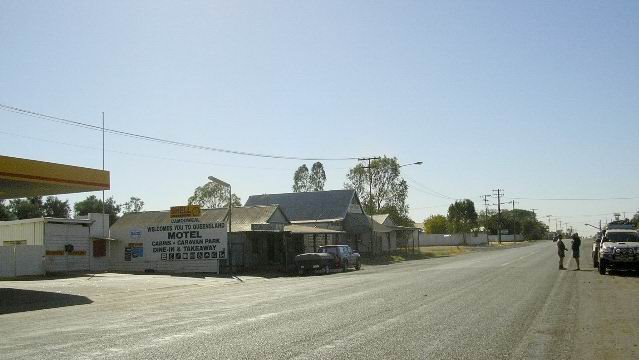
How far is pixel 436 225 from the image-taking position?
429 ft

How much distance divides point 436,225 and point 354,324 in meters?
122

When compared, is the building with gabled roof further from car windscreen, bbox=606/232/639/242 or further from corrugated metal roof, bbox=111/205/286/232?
car windscreen, bbox=606/232/639/242

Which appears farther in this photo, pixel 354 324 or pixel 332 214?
pixel 332 214

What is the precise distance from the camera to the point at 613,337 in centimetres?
1026

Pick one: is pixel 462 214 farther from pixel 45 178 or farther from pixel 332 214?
pixel 45 178

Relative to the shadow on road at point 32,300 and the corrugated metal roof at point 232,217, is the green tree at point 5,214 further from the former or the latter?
the shadow on road at point 32,300

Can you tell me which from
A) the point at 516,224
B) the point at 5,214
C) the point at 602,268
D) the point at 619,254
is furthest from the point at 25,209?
the point at 516,224

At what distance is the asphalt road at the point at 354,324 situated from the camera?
9305 mm

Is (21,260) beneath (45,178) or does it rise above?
beneath

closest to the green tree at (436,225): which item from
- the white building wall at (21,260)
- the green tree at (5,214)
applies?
the green tree at (5,214)

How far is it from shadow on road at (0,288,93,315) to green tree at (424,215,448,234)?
112 m

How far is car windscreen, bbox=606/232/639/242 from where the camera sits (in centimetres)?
2523

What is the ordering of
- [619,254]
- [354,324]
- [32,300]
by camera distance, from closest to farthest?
[354,324] → [32,300] → [619,254]

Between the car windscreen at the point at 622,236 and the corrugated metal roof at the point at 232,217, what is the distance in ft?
74.2
